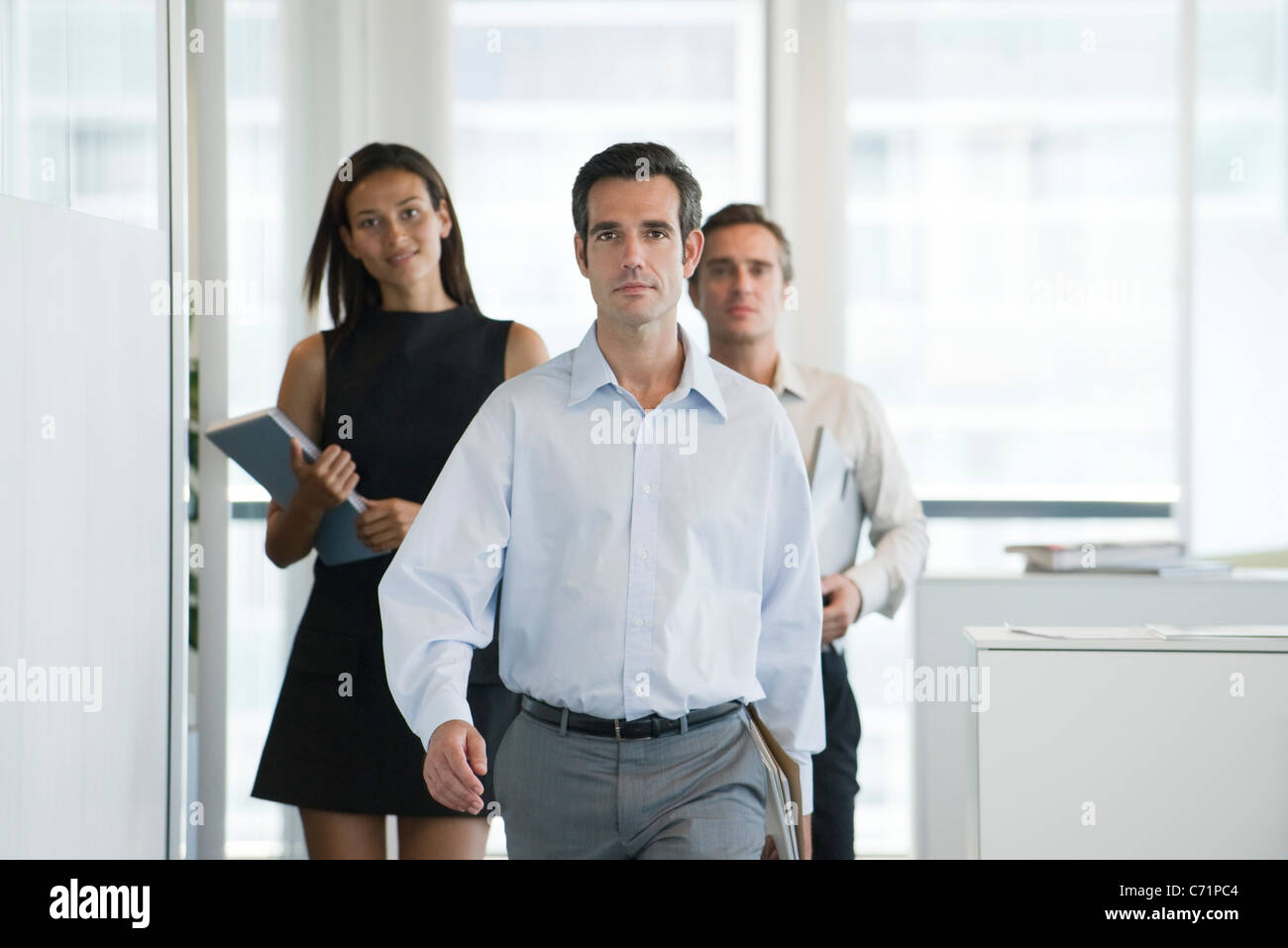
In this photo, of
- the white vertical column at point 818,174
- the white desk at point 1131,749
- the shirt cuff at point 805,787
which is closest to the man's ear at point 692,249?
the shirt cuff at point 805,787

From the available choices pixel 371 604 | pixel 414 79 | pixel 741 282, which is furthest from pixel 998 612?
pixel 414 79

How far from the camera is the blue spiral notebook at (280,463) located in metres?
2.31

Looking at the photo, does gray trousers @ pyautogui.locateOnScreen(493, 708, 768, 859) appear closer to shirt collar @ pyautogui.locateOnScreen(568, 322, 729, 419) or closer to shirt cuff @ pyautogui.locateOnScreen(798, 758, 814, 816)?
shirt cuff @ pyautogui.locateOnScreen(798, 758, 814, 816)

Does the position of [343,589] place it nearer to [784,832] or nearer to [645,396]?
[645,396]

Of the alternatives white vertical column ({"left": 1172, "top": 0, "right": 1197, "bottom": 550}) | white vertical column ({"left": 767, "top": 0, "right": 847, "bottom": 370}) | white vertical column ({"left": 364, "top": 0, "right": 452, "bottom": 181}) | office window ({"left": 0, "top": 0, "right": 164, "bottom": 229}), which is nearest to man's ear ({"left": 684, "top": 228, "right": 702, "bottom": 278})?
office window ({"left": 0, "top": 0, "right": 164, "bottom": 229})

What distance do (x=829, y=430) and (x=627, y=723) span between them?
44.9 inches

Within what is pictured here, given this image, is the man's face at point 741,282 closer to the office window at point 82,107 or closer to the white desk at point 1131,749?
the white desk at point 1131,749

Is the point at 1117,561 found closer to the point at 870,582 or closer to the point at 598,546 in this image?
the point at 870,582

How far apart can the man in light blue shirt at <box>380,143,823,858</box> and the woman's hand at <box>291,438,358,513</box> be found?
568 millimetres

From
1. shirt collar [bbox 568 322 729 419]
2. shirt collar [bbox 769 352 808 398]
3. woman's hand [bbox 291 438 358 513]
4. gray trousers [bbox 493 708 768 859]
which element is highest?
shirt collar [bbox 769 352 808 398]

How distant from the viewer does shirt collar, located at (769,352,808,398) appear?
2.70 m

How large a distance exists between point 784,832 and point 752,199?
2.56 metres

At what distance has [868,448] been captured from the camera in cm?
274

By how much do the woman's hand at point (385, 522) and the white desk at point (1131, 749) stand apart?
115 cm
